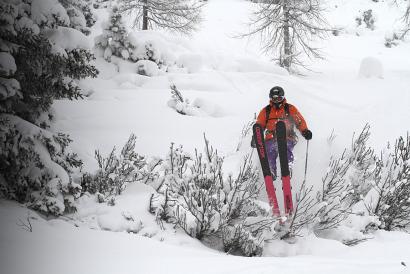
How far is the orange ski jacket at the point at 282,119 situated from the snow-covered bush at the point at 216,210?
131cm

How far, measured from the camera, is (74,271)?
113 inches

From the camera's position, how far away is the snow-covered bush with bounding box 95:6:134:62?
1169cm

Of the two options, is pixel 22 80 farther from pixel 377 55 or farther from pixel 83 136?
pixel 377 55

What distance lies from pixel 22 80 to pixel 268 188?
10.9 ft

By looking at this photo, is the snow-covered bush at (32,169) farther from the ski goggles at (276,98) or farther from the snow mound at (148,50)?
the snow mound at (148,50)

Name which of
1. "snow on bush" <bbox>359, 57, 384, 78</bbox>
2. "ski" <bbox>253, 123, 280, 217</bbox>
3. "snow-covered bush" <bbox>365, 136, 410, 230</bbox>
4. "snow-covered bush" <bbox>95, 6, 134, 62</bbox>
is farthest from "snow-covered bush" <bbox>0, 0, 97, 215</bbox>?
"snow on bush" <bbox>359, 57, 384, 78</bbox>

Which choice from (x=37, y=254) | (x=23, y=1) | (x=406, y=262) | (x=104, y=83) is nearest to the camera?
(x=37, y=254)

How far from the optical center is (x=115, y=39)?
468 inches

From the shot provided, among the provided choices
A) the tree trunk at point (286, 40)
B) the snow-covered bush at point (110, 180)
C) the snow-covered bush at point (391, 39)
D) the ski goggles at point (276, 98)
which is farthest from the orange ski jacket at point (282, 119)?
the snow-covered bush at point (391, 39)

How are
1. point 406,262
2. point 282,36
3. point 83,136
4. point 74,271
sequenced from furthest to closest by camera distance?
1. point 282,36
2. point 83,136
3. point 406,262
4. point 74,271

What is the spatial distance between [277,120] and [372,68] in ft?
35.0

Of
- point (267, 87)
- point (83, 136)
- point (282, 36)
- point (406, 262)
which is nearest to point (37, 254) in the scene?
point (406, 262)

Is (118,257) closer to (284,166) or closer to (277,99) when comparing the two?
(284,166)

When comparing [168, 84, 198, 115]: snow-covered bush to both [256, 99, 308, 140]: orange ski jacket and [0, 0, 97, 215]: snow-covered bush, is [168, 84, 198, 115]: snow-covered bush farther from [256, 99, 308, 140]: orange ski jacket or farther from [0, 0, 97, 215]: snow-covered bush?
[0, 0, 97, 215]: snow-covered bush
